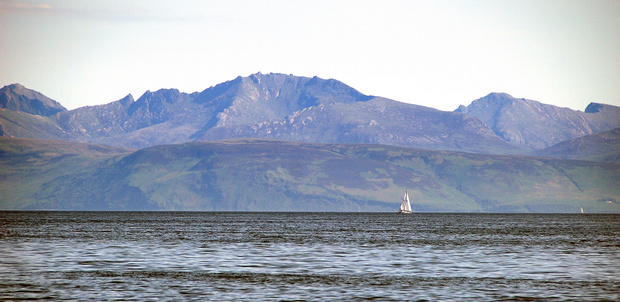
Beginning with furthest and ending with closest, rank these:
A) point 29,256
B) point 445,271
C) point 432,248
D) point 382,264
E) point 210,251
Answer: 1. point 432,248
2. point 210,251
3. point 29,256
4. point 382,264
5. point 445,271

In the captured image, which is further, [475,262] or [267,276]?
[475,262]

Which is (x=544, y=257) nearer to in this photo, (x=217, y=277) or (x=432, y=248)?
(x=432, y=248)

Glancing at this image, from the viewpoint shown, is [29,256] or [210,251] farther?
[210,251]

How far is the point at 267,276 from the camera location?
219 ft

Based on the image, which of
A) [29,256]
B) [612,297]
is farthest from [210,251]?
[612,297]

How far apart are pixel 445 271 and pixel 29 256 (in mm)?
49644

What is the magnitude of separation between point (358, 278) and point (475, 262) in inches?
909

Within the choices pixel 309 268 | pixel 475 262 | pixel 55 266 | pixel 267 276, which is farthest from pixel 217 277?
pixel 475 262

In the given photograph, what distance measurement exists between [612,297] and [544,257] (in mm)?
38399

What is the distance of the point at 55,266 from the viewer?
74.5 metres

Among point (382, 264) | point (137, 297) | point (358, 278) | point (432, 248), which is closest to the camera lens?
point (137, 297)

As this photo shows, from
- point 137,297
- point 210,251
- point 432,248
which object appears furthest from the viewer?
point 432,248

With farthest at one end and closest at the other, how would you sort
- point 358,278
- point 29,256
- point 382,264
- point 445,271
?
point 29,256, point 382,264, point 445,271, point 358,278

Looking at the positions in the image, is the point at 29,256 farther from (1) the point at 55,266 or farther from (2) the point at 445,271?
(2) the point at 445,271
